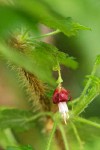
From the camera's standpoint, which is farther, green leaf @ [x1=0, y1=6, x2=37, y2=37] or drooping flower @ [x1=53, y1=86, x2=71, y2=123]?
drooping flower @ [x1=53, y1=86, x2=71, y2=123]

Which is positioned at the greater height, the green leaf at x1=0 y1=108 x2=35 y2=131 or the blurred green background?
the blurred green background

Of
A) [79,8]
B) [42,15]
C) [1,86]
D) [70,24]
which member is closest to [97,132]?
[79,8]

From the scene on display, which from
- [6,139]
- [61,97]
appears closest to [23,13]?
[61,97]

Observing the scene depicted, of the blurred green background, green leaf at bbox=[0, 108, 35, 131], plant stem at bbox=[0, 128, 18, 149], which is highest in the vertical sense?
the blurred green background

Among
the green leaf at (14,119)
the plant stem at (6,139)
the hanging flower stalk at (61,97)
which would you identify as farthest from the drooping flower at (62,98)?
the plant stem at (6,139)

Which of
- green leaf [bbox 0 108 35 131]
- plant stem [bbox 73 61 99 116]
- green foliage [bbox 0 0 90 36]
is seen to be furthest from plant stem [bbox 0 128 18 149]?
green foliage [bbox 0 0 90 36]

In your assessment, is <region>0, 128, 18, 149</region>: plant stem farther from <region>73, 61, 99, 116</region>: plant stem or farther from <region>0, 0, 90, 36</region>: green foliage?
<region>0, 0, 90, 36</region>: green foliage

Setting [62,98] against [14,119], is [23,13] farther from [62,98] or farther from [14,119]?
[14,119]

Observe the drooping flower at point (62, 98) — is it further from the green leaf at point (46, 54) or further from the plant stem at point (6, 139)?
the plant stem at point (6, 139)

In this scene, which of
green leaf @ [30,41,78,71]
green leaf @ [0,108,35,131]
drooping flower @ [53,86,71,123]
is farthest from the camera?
green leaf @ [0,108,35,131]

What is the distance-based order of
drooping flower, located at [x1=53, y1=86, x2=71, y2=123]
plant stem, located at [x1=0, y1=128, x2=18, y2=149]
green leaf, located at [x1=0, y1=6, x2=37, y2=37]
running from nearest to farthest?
1. green leaf, located at [x1=0, y1=6, x2=37, y2=37]
2. drooping flower, located at [x1=53, y1=86, x2=71, y2=123]
3. plant stem, located at [x1=0, y1=128, x2=18, y2=149]

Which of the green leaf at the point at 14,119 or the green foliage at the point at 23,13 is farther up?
the green foliage at the point at 23,13
